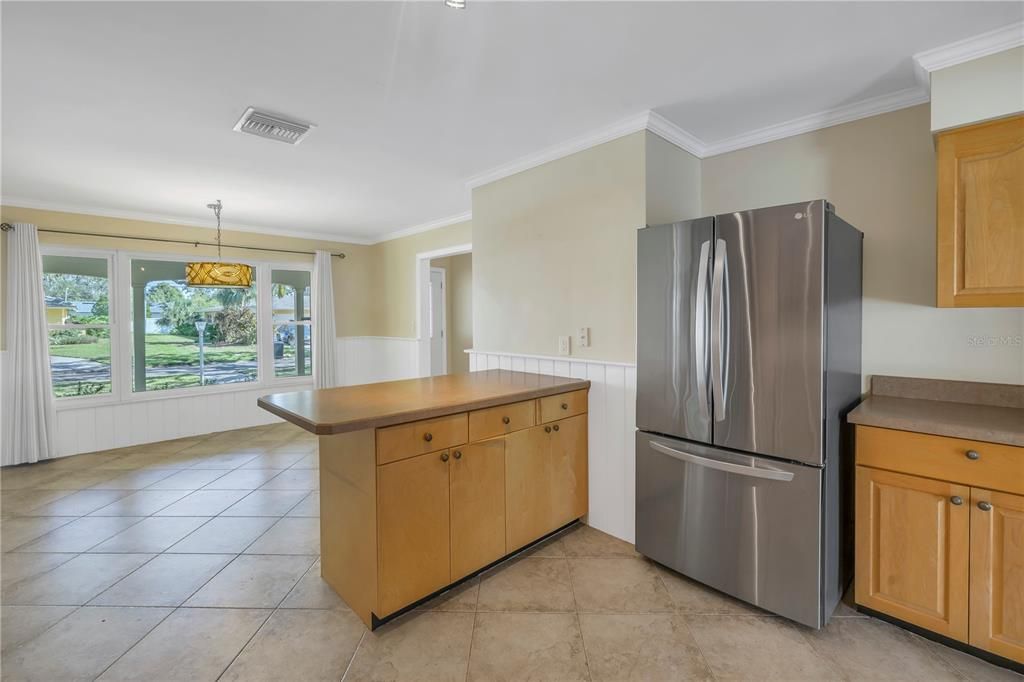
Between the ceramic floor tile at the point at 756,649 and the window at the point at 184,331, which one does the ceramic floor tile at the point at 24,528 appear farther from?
the ceramic floor tile at the point at 756,649

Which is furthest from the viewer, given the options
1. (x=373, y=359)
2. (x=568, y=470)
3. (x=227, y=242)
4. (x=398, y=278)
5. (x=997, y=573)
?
(x=373, y=359)

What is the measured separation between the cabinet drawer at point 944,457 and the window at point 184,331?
598cm

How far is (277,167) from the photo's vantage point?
3311 millimetres

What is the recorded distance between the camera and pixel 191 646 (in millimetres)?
1848

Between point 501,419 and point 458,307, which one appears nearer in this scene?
point 501,419

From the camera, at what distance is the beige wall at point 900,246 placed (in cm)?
208

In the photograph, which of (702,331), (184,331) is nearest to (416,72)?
(702,331)

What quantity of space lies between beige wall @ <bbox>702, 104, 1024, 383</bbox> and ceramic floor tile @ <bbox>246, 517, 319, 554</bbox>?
10.6 feet

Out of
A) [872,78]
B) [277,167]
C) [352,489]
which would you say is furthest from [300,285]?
[872,78]

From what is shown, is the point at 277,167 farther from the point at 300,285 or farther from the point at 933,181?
the point at 933,181

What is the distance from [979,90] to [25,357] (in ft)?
22.0

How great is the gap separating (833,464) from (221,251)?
5985 mm

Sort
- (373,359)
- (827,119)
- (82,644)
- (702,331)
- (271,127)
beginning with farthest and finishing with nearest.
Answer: (373,359) < (271,127) < (827,119) < (702,331) < (82,644)

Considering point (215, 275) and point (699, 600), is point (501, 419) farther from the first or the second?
point (215, 275)
